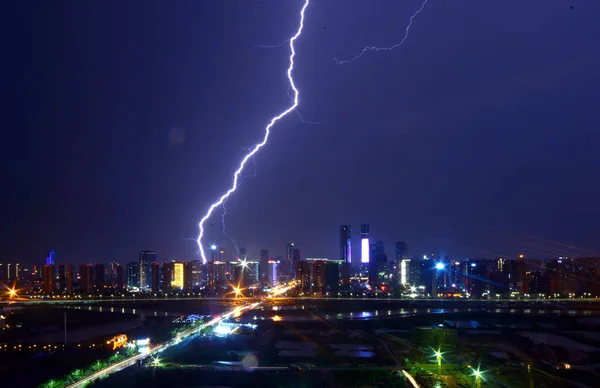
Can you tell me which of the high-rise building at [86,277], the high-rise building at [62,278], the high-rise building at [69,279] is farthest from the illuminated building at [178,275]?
the high-rise building at [62,278]

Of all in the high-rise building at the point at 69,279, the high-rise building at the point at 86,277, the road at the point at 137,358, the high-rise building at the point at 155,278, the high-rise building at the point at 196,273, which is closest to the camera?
the road at the point at 137,358

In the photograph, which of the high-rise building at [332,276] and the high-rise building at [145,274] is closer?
the high-rise building at [332,276]

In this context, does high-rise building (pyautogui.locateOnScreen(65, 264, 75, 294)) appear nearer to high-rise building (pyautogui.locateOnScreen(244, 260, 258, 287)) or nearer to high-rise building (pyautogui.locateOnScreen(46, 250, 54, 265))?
high-rise building (pyautogui.locateOnScreen(46, 250, 54, 265))

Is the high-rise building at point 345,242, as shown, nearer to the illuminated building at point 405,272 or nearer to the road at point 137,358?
the illuminated building at point 405,272

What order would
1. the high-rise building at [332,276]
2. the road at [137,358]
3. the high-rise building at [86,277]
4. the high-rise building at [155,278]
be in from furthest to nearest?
the high-rise building at [86,277]
the high-rise building at [155,278]
the high-rise building at [332,276]
the road at [137,358]

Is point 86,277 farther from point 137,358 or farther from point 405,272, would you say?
point 137,358

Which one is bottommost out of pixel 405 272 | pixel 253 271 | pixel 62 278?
pixel 405 272

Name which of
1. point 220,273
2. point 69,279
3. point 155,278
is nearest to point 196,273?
point 220,273

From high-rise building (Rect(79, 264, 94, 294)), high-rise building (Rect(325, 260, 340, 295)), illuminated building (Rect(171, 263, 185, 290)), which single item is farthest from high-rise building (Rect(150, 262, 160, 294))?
high-rise building (Rect(325, 260, 340, 295))

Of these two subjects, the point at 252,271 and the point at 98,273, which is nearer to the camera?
the point at 98,273

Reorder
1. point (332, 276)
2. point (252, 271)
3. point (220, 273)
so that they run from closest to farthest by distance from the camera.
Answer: point (332, 276), point (220, 273), point (252, 271)

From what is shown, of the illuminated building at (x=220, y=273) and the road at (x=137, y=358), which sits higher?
the illuminated building at (x=220, y=273)
